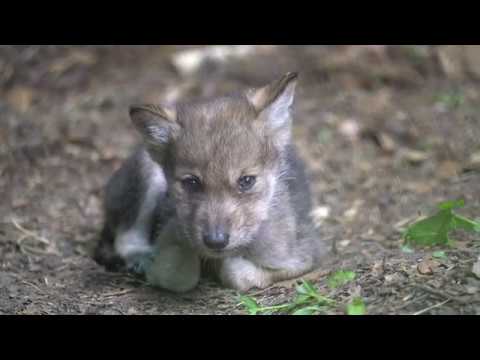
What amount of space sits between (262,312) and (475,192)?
3081mm

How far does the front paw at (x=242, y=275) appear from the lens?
5.10m

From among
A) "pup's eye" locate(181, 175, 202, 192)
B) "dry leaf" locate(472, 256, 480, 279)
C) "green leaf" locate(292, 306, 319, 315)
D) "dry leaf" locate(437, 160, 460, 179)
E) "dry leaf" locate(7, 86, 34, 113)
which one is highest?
"dry leaf" locate(7, 86, 34, 113)

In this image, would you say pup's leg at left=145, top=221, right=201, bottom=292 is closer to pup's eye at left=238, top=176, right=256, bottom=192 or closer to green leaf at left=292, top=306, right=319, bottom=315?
pup's eye at left=238, top=176, right=256, bottom=192

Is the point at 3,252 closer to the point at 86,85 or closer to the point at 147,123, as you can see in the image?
the point at 147,123

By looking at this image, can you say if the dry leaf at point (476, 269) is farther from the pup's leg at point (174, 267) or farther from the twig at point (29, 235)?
the twig at point (29, 235)

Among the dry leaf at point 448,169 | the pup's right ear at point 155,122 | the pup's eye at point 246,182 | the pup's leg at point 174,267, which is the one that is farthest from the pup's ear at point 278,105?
the dry leaf at point 448,169

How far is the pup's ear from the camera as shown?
498 centimetres

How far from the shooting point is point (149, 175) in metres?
5.75

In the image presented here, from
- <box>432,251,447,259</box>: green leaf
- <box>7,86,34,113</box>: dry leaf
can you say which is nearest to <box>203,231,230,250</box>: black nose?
<box>432,251,447,259</box>: green leaf

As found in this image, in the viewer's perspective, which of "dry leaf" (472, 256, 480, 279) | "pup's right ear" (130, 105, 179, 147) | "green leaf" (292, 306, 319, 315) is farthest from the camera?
"pup's right ear" (130, 105, 179, 147)

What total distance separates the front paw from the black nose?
61 centimetres

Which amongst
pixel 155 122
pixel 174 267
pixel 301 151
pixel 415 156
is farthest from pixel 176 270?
pixel 415 156

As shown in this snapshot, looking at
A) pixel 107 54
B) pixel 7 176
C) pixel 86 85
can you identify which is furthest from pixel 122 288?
pixel 107 54

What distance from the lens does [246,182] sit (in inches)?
189
